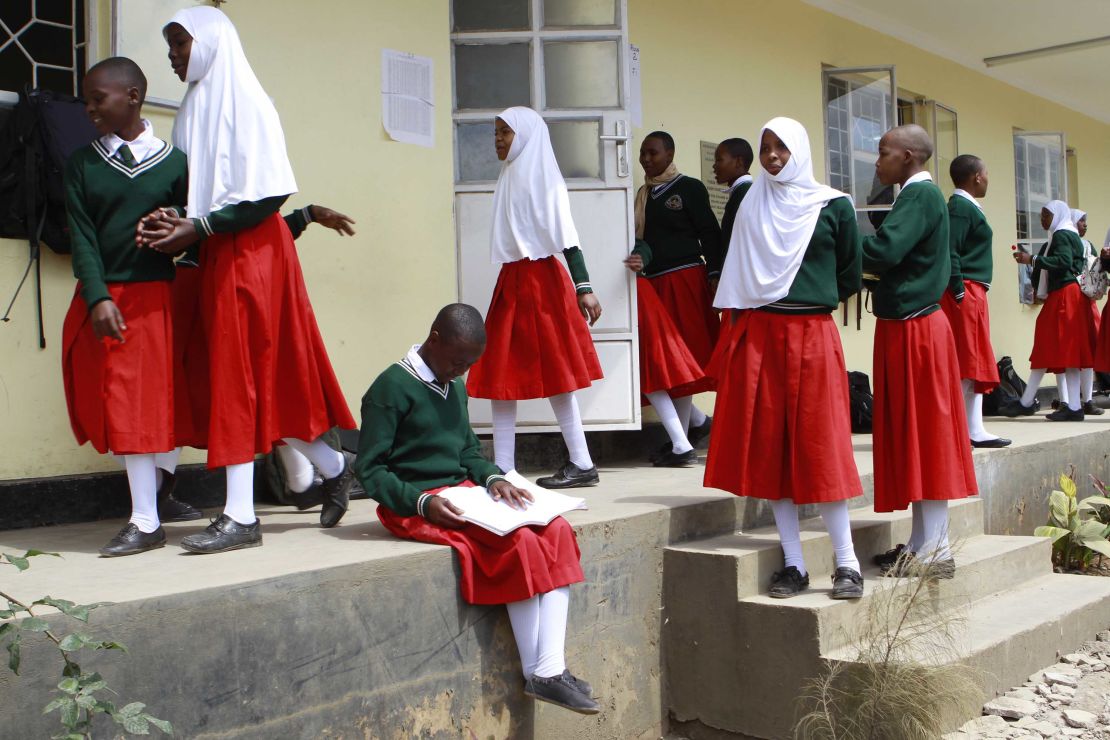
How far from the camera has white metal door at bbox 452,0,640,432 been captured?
6008 millimetres

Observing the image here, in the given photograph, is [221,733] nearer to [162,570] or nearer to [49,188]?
[162,570]

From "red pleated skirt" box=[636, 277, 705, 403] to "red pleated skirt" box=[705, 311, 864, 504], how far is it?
5.70 ft

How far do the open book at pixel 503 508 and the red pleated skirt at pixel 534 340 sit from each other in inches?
57.4

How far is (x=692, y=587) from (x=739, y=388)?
796mm

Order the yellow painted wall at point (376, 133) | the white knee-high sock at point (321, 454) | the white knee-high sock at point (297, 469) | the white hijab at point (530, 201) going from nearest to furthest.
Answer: the white knee-high sock at point (321, 454)
the white knee-high sock at point (297, 469)
the yellow painted wall at point (376, 133)
the white hijab at point (530, 201)

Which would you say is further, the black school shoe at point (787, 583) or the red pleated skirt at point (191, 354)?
the black school shoe at point (787, 583)

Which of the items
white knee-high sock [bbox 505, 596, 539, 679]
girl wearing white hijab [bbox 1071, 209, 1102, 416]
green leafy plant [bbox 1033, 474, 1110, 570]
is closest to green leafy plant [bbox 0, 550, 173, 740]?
white knee-high sock [bbox 505, 596, 539, 679]

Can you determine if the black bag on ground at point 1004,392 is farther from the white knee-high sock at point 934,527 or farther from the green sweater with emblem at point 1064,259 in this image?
the white knee-high sock at point 934,527

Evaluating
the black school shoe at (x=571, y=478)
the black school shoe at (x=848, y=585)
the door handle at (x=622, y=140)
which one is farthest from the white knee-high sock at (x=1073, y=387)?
the black school shoe at (x=848, y=585)

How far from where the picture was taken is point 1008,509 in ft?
22.3

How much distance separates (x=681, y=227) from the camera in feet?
20.6

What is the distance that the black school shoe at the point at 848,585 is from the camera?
4.09 m

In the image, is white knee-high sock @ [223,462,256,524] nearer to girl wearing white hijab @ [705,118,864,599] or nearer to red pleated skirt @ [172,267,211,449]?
red pleated skirt @ [172,267,211,449]

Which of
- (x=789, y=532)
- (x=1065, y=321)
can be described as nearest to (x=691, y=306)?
(x=789, y=532)
